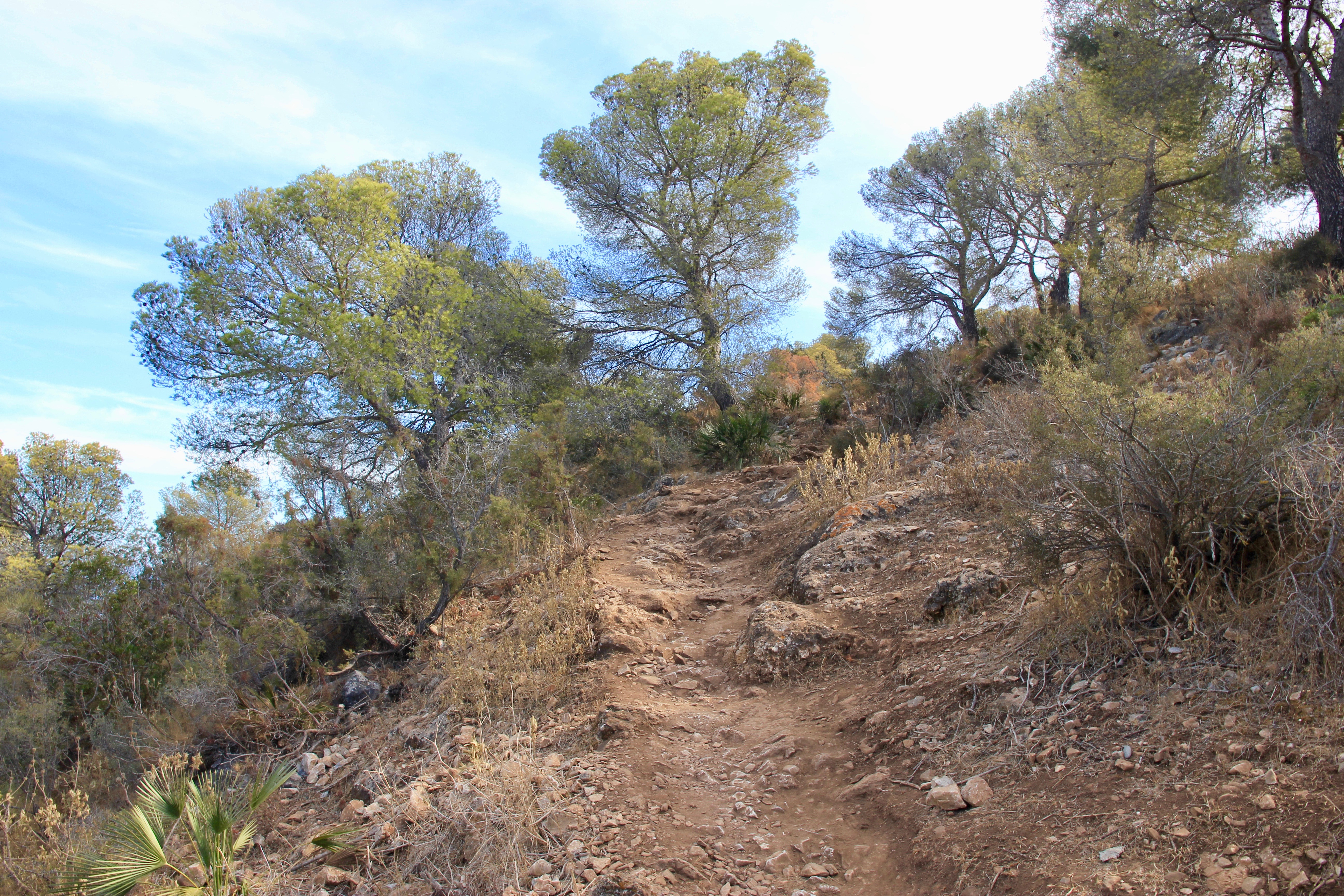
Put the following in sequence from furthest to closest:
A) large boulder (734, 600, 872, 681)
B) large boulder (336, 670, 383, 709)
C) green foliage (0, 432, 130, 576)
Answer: green foliage (0, 432, 130, 576)
large boulder (336, 670, 383, 709)
large boulder (734, 600, 872, 681)

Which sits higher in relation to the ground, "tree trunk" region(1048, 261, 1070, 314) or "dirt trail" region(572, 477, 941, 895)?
"tree trunk" region(1048, 261, 1070, 314)

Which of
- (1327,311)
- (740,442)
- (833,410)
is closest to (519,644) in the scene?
(740,442)

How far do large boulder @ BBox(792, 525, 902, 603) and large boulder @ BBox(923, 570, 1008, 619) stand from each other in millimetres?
944

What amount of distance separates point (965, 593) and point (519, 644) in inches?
122

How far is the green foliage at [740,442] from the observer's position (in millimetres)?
12336

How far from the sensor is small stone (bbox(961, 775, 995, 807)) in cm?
279

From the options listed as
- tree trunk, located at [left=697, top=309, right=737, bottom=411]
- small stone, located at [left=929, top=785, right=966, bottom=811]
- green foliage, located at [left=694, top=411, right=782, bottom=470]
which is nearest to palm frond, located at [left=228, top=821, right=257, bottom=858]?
small stone, located at [left=929, top=785, right=966, bottom=811]

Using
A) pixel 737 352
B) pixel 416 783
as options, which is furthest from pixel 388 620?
pixel 737 352

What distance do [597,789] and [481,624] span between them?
9.56 feet

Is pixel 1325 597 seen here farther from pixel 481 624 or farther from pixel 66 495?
pixel 66 495

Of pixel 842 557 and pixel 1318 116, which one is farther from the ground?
pixel 1318 116

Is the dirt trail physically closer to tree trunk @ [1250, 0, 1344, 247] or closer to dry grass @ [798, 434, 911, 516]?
dry grass @ [798, 434, 911, 516]

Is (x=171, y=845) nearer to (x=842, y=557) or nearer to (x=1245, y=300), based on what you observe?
(x=842, y=557)

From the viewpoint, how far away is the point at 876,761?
3371mm
